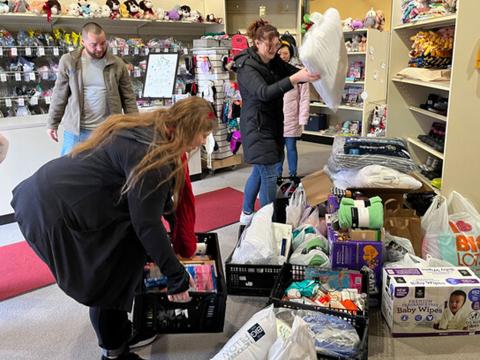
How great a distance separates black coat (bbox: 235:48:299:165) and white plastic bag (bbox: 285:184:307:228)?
303 millimetres

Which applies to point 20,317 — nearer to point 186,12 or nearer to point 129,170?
point 129,170

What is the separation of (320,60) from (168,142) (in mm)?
1243

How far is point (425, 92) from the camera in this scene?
4.07m

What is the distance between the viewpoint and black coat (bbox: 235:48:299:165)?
2837 mm

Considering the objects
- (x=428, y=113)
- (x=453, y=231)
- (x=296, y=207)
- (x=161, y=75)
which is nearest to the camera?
(x=453, y=231)

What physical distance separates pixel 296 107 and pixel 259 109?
165cm

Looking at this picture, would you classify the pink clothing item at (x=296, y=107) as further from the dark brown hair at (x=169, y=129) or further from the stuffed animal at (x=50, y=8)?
the dark brown hair at (x=169, y=129)

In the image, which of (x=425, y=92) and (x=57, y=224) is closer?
(x=57, y=224)

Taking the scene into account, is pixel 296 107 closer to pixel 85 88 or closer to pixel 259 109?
pixel 259 109

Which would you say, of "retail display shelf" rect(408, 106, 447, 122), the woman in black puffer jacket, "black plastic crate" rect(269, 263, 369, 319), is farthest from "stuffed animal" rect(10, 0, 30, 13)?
"retail display shelf" rect(408, 106, 447, 122)

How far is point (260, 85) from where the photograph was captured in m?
2.75

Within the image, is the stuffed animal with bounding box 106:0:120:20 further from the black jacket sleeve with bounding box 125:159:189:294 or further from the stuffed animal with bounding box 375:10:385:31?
the black jacket sleeve with bounding box 125:159:189:294

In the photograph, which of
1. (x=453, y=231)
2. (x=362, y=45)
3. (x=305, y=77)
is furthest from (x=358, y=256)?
(x=362, y=45)

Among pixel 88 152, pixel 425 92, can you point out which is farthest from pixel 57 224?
pixel 425 92
